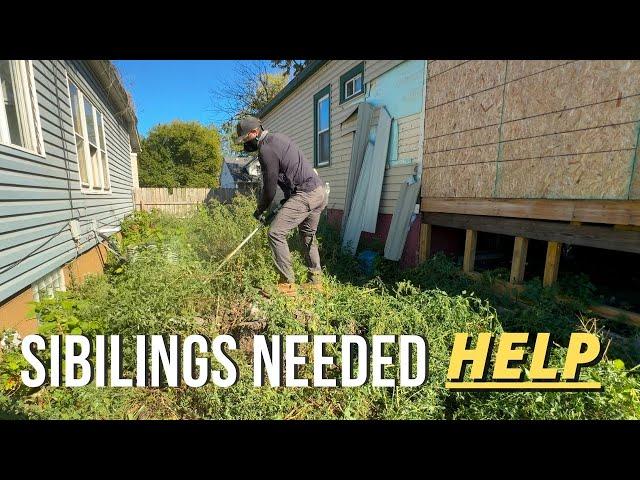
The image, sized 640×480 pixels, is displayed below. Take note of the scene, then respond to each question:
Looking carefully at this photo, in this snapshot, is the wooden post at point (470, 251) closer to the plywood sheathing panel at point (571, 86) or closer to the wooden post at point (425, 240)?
the wooden post at point (425, 240)

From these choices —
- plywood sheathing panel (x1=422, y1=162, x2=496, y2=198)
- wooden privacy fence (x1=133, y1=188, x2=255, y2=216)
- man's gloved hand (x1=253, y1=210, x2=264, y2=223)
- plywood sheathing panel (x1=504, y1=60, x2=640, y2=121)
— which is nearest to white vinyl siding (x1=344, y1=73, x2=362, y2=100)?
plywood sheathing panel (x1=422, y1=162, x2=496, y2=198)

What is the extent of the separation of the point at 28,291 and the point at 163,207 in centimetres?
1174

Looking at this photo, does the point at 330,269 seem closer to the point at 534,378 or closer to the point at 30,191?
the point at 534,378

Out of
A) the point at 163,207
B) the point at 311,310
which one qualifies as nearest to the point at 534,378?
the point at 311,310

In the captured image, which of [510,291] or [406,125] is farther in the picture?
[406,125]

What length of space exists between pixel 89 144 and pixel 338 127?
16.3ft

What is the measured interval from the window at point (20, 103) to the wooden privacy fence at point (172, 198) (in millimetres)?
9643

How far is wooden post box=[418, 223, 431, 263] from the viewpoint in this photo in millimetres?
5113

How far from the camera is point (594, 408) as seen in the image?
6.62 ft

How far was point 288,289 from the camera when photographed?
368cm

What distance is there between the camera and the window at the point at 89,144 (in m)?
5.10

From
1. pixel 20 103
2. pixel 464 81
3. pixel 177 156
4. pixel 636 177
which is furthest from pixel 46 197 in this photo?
pixel 177 156

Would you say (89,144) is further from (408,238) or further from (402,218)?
(408,238)
